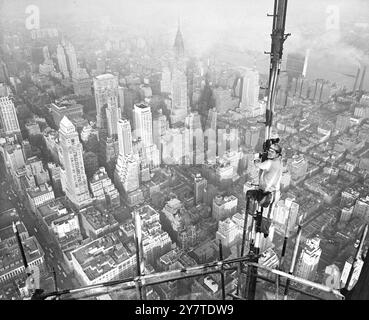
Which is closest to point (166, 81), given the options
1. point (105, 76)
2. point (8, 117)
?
point (105, 76)

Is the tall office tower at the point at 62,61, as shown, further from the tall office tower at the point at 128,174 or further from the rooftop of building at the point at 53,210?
the rooftop of building at the point at 53,210

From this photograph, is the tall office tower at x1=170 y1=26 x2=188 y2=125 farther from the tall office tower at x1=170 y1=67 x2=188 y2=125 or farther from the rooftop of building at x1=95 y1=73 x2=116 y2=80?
the rooftop of building at x1=95 y1=73 x2=116 y2=80

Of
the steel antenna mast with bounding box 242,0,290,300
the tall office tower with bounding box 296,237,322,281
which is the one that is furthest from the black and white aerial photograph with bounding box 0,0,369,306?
the steel antenna mast with bounding box 242,0,290,300

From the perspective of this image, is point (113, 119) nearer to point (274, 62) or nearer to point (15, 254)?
point (15, 254)

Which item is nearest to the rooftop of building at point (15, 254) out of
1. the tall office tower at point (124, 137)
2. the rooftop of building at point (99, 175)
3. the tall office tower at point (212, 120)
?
the rooftop of building at point (99, 175)
